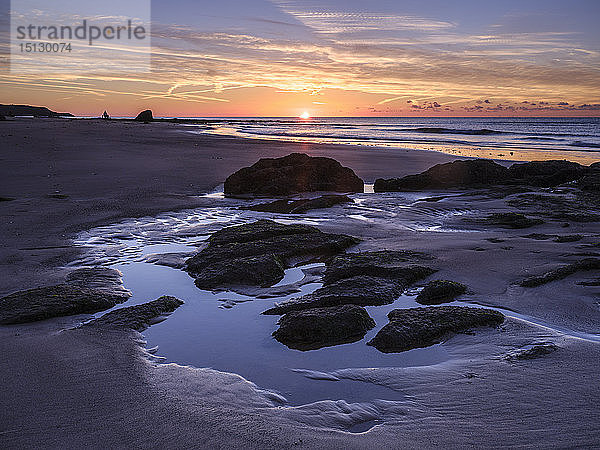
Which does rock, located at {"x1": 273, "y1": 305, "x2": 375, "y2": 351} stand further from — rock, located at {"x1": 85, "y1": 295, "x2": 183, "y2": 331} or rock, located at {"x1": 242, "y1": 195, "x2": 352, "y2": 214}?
rock, located at {"x1": 242, "y1": 195, "x2": 352, "y2": 214}

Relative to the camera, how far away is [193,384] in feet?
9.65

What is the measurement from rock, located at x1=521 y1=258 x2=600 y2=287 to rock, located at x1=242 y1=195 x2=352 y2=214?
4739mm

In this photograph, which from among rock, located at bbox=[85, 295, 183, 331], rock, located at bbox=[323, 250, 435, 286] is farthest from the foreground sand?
rock, located at bbox=[323, 250, 435, 286]

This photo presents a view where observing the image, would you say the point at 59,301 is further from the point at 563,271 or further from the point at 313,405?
the point at 563,271

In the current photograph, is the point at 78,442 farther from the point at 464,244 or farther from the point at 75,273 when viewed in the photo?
the point at 464,244

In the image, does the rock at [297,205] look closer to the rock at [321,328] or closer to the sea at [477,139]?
the rock at [321,328]

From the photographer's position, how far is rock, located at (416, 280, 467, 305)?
4398 mm

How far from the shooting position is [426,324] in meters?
3.68

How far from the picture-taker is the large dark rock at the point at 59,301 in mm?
3893

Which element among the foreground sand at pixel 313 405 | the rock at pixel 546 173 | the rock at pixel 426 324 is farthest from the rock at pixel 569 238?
the rock at pixel 546 173

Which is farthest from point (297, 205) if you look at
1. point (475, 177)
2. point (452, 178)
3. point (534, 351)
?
point (534, 351)

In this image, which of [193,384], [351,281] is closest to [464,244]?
[351,281]

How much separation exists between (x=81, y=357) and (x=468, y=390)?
2.50m

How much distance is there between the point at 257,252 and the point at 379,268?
143 cm
